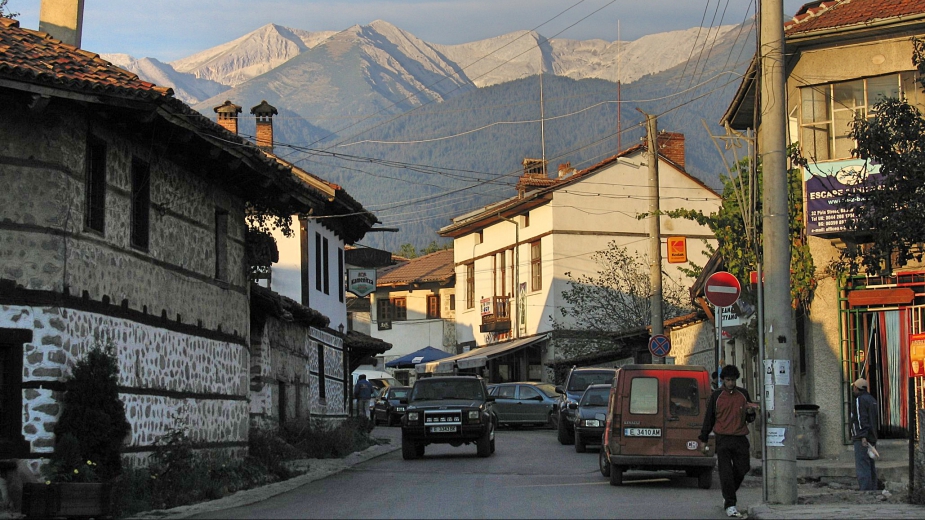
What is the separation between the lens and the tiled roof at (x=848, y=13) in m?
22.2

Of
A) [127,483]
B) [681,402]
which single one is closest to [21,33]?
[127,483]

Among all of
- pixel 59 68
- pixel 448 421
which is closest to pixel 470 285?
pixel 448 421

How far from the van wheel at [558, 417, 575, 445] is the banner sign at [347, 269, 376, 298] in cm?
1225

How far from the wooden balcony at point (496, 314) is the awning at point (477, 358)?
216cm

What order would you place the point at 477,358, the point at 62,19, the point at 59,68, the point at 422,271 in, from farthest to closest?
the point at 422,271, the point at 477,358, the point at 62,19, the point at 59,68

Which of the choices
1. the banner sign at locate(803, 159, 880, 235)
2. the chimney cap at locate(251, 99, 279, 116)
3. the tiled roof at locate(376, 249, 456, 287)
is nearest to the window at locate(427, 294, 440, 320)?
the tiled roof at locate(376, 249, 456, 287)

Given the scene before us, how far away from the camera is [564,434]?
100 feet

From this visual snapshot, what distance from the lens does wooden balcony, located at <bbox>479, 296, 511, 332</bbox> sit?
190 feet

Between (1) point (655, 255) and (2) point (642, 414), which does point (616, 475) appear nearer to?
(2) point (642, 414)

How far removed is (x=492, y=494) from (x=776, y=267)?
17.0 feet

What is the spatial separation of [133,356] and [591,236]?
37.3 meters

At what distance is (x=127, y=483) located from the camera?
15.5 m

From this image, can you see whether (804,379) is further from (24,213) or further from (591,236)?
(591,236)

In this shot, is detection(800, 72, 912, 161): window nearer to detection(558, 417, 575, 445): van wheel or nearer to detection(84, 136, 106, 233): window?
detection(558, 417, 575, 445): van wheel
